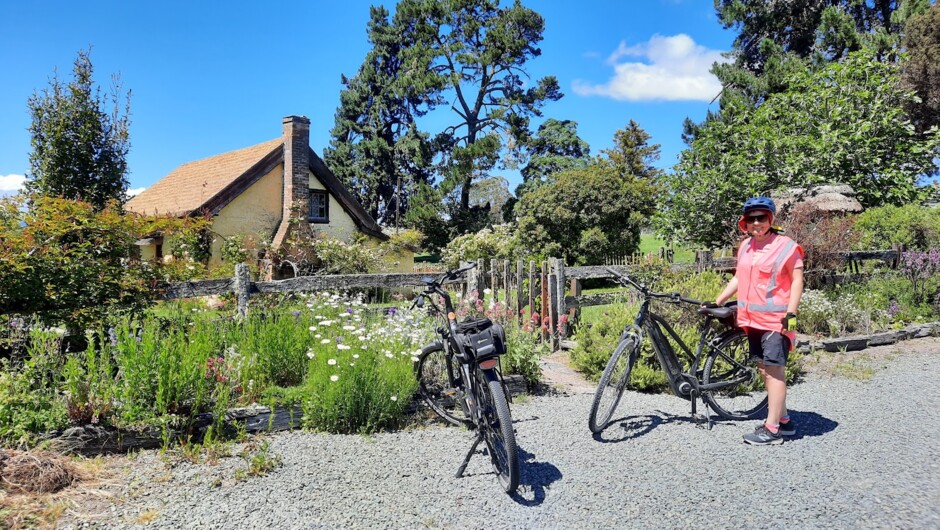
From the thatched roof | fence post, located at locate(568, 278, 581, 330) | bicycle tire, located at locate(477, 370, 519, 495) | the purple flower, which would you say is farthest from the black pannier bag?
the thatched roof

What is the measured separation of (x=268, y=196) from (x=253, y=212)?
0.83m

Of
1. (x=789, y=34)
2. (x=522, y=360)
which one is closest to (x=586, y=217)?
(x=789, y=34)

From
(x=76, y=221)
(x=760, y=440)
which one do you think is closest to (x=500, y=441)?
(x=760, y=440)

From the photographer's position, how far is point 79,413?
416cm

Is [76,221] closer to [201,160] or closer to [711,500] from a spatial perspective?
[711,500]

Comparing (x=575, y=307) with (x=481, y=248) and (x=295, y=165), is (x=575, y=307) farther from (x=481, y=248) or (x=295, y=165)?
(x=481, y=248)

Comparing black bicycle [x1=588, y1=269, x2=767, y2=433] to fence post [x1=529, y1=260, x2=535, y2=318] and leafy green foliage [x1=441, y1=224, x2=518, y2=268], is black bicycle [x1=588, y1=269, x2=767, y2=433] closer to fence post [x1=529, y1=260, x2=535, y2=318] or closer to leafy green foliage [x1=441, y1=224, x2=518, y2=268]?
fence post [x1=529, y1=260, x2=535, y2=318]

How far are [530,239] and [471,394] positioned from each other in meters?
21.0

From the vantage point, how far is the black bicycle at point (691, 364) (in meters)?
4.84

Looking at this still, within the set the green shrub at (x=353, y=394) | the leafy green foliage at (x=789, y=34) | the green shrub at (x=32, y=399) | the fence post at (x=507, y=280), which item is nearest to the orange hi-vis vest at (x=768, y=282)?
the green shrub at (x=353, y=394)

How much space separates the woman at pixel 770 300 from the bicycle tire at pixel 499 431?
2186mm

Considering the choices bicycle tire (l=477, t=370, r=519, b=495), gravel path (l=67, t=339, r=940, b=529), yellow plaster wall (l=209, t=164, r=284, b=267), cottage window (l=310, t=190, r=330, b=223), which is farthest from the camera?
cottage window (l=310, t=190, r=330, b=223)

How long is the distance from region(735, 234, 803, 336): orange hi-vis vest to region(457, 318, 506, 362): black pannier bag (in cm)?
216

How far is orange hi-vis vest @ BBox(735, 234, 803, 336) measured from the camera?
4.58 m
